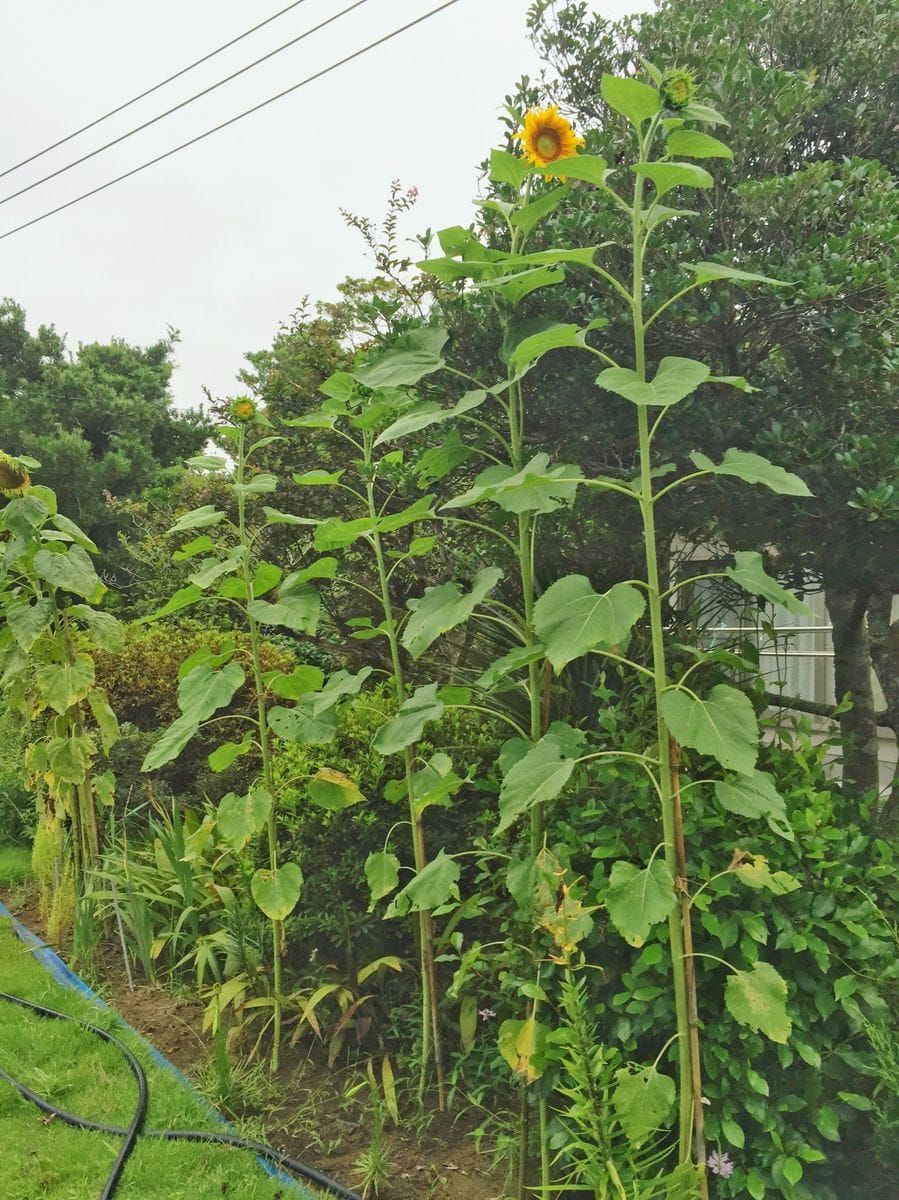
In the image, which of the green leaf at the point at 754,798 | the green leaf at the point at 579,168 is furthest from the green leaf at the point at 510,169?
the green leaf at the point at 754,798

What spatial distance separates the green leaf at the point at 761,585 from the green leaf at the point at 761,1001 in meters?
0.60

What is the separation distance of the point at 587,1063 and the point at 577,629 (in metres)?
0.68

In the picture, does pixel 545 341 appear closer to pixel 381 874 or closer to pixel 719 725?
pixel 719 725

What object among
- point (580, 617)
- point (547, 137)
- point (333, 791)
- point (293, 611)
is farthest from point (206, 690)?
point (547, 137)

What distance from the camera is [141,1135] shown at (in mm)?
2359

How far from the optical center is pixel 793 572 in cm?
274

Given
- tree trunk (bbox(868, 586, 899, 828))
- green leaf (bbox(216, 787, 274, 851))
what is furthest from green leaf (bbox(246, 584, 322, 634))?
tree trunk (bbox(868, 586, 899, 828))

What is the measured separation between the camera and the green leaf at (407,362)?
1.83 m

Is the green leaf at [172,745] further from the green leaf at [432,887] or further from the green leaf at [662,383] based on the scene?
the green leaf at [662,383]

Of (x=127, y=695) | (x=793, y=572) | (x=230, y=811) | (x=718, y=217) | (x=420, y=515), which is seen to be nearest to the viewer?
(x=420, y=515)

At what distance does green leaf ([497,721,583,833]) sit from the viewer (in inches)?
57.9

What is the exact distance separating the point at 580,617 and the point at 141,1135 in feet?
6.26

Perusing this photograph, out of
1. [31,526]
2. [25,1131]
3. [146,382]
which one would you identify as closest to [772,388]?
[31,526]

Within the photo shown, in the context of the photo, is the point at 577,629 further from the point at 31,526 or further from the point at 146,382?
the point at 146,382
